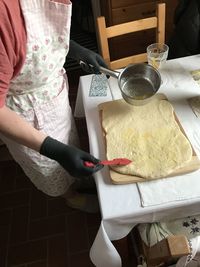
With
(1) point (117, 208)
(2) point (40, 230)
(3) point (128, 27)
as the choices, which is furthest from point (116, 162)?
(2) point (40, 230)

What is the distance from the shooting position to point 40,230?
4.96ft

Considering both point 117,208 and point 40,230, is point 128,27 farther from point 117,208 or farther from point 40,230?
point 40,230

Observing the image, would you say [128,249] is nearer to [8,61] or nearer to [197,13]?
[8,61]

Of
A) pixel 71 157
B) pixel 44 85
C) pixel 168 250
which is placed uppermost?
pixel 44 85

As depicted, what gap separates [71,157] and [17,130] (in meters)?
0.16

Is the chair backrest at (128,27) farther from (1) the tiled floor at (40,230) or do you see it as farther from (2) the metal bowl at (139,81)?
(1) the tiled floor at (40,230)

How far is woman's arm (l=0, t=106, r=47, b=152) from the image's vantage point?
0.79 metres

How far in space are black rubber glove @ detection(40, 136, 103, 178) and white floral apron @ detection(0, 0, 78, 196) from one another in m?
0.17

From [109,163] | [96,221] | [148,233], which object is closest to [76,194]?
[96,221]

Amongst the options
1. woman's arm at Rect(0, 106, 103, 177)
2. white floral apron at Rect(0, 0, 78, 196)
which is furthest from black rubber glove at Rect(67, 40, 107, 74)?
woman's arm at Rect(0, 106, 103, 177)

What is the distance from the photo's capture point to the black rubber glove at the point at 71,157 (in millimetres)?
838

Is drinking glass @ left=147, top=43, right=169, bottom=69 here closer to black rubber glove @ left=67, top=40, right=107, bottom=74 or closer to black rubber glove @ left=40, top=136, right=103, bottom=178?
black rubber glove @ left=67, top=40, right=107, bottom=74

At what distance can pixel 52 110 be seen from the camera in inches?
40.1

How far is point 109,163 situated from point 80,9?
2214 millimetres
